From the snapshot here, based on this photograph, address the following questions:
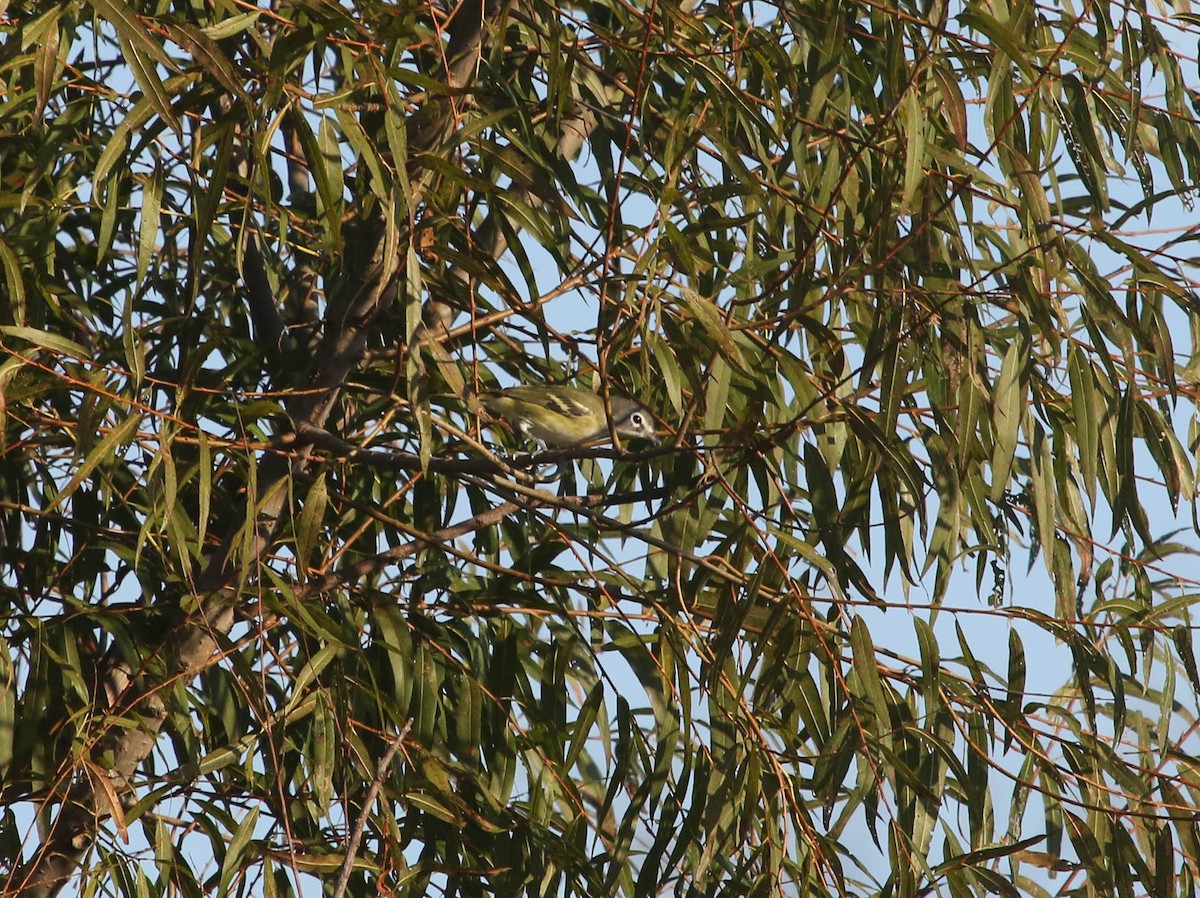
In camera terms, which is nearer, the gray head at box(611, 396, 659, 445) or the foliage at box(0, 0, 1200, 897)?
the foliage at box(0, 0, 1200, 897)

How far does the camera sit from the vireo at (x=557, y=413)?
3.45 meters

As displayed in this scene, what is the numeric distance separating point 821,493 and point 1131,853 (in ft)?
2.97

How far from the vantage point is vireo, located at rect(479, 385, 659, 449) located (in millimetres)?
3453

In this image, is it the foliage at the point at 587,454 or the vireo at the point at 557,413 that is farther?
the vireo at the point at 557,413

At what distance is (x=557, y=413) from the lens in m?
3.79

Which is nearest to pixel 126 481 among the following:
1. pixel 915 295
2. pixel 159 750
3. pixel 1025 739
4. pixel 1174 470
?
pixel 159 750

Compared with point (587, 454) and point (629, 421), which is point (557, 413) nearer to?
point (629, 421)

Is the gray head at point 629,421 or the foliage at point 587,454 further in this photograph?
the gray head at point 629,421

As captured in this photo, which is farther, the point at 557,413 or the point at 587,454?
the point at 557,413

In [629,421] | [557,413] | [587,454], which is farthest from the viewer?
[557,413]

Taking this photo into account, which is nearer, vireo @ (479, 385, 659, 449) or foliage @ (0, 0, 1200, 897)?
foliage @ (0, 0, 1200, 897)

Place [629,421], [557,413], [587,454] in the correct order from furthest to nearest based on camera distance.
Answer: [557,413] → [629,421] → [587,454]

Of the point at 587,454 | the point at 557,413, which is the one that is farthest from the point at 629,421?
the point at 587,454

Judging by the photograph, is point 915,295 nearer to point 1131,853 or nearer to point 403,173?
point 403,173
